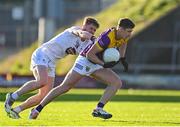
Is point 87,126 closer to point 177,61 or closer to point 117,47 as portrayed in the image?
point 117,47

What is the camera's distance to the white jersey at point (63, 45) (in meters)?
16.5

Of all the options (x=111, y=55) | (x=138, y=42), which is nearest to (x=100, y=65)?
(x=111, y=55)

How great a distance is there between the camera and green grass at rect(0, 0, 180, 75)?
5825 cm

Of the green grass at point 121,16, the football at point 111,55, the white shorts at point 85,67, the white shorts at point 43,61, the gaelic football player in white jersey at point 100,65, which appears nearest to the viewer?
the football at point 111,55

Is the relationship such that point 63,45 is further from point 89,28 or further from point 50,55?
point 89,28

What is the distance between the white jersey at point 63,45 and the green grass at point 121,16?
39.1 m

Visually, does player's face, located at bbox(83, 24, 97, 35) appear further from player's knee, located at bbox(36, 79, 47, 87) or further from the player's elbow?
player's knee, located at bbox(36, 79, 47, 87)

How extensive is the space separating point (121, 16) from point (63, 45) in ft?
145

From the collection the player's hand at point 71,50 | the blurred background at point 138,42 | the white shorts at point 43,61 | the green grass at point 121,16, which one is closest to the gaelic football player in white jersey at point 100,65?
the player's hand at point 71,50

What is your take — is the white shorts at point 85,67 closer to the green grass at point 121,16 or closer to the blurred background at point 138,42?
the blurred background at point 138,42

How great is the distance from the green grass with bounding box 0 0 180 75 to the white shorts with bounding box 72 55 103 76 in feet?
129

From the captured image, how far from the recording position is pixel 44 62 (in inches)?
653

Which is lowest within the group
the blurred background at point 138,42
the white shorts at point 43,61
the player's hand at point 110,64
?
the blurred background at point 138,42

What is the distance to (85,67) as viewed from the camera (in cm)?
1623
